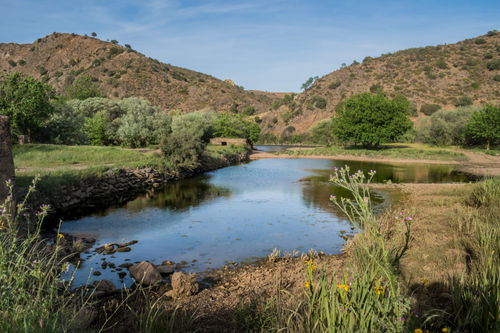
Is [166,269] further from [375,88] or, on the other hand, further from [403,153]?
[375,88]

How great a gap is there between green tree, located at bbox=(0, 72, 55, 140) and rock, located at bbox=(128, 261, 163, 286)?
21969 mm

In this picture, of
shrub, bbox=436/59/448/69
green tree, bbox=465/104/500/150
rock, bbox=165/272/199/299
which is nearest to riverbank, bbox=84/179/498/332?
rock, bbox=165/272/199/299

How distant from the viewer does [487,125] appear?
3678 cm

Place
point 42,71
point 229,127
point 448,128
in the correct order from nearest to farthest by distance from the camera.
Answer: point 448,128, point 229,127, point 42,71

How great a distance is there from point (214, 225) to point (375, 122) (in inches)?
1452

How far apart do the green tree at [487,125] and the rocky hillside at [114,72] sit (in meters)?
54.6

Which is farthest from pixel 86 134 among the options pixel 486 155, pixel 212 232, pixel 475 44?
pixel 475 44

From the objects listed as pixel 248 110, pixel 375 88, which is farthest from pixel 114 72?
pixel 375 88

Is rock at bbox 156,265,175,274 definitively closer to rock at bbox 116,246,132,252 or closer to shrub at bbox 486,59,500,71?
rock at bbox 116,246,132,252

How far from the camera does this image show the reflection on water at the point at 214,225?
27.8ft

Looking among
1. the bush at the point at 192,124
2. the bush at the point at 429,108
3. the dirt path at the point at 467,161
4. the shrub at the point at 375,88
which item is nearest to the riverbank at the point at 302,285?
the dirt path at the point at 467,161

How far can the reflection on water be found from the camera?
8.47m

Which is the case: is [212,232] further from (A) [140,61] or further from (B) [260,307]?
(A) [140,61]

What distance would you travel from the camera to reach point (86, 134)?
34469 mm
